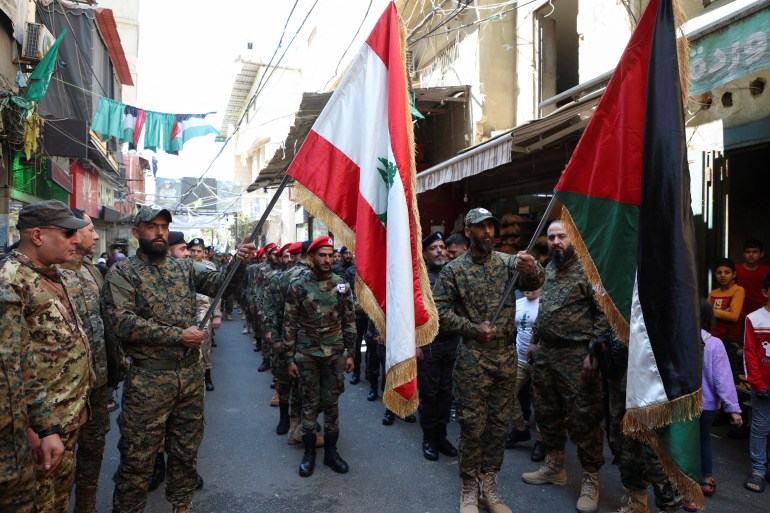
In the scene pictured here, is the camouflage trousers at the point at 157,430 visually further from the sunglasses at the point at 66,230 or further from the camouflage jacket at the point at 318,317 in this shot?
the camouflage jacket at the point at 318,317

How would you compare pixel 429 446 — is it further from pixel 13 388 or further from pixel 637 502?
pixel 13 388

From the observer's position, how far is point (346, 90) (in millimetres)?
3477

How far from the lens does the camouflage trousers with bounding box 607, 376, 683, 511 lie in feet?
11.1

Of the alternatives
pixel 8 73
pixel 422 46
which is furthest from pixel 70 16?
pixel 422 46

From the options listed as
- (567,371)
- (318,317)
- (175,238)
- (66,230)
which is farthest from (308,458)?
(66,230)

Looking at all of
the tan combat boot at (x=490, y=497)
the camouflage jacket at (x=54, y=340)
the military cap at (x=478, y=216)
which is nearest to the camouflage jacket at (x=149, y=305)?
the camouflage jacket at (x=54, y=340)

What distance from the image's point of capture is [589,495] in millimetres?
3939

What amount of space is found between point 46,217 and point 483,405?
3.02m

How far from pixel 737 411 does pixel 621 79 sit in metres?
2.87

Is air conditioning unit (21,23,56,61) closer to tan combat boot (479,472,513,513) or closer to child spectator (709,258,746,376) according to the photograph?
tan combat boot (479,472,513,513)

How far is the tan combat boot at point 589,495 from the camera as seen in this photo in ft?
12.7

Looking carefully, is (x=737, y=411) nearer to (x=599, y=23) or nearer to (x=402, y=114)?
(x=402, y=114)

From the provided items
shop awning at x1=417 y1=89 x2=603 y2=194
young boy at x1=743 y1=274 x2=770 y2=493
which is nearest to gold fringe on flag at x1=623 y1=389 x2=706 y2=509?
young boy at x1=743 y1=274 x2=770 y2=493

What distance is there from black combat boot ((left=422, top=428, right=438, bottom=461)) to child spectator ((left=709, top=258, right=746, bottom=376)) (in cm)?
316
